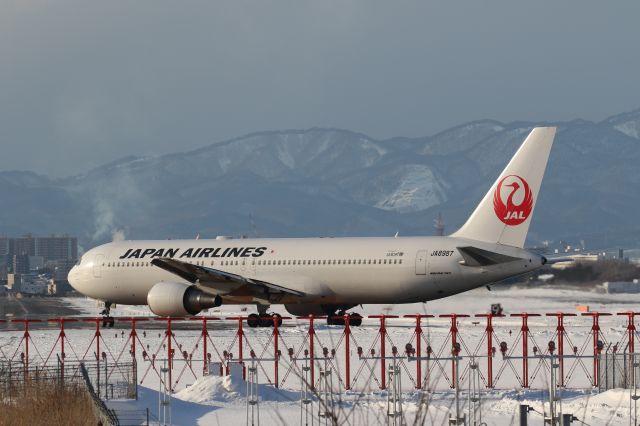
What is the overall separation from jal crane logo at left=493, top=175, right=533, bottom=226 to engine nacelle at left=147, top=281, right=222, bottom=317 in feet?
33.6

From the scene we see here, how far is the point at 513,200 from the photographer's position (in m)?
48.9

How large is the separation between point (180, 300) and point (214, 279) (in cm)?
161

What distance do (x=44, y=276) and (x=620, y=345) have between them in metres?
149

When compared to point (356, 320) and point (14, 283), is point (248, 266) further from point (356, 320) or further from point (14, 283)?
point (14, 283)

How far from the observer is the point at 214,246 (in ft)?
178

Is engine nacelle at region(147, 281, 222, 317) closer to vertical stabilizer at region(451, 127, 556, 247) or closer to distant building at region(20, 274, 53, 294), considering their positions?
vertical stabilizer at region(451, 127, 556, 247)

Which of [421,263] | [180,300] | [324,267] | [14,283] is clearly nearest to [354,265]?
[324,267]

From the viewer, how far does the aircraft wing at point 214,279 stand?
5028 cm

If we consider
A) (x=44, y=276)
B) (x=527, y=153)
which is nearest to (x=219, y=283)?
(x=527, y=153)

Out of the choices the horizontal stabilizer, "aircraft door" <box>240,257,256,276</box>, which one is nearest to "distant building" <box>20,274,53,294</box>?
"aircraft door" <box>240,257,256,276</box>

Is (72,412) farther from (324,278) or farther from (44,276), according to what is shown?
(44,276)

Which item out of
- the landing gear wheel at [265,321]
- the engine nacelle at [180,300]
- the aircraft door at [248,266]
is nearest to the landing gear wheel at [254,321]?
the landing gear wheel at [265,321]

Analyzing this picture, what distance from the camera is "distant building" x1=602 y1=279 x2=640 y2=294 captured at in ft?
248

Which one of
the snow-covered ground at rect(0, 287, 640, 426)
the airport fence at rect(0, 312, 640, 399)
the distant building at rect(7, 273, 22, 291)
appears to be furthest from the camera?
the distant building at rect(7, 273, 22, 291)
